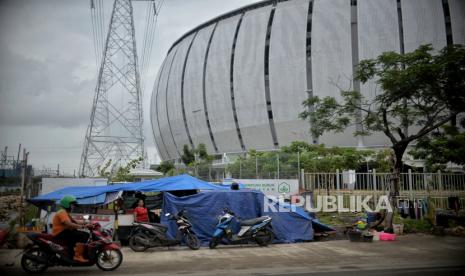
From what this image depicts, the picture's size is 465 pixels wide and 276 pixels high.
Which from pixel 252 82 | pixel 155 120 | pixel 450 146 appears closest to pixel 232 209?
pixel 450 146

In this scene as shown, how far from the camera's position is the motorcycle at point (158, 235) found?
37.9ft

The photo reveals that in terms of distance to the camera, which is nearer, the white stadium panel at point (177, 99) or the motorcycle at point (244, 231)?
the motorcycle at point (244, 231)

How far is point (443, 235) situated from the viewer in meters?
14.4

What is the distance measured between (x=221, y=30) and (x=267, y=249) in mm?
48835

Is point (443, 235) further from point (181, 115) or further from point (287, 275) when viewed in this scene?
point (181, 115)

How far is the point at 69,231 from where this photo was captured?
8359 millimetres

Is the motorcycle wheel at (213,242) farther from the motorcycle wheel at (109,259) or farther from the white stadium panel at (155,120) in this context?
the white stadium panel at (155,120)

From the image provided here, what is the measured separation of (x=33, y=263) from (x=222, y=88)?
1882 inches

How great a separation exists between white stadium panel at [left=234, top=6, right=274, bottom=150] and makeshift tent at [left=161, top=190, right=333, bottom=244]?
122 ft

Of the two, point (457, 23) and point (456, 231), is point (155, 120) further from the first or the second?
point (456, 231)

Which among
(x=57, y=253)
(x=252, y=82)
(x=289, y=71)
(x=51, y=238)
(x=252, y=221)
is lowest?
(x=57, y=253)

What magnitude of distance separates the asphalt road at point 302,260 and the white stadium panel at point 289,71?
35.9 metres

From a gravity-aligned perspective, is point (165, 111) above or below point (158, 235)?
above

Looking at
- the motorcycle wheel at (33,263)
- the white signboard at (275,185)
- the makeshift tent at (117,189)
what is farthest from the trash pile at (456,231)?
the motorcycle wheel at (33,263)
